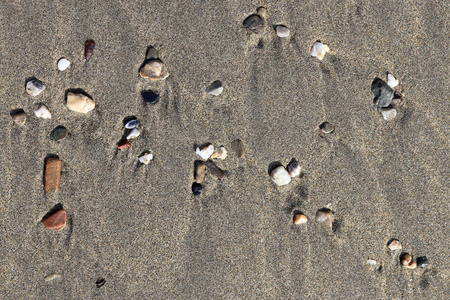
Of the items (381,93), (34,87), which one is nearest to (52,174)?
(34,87)

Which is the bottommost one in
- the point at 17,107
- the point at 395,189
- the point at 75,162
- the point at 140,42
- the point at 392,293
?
the point at 392,293

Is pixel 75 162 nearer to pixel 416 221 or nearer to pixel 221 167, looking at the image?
pixel 221 167

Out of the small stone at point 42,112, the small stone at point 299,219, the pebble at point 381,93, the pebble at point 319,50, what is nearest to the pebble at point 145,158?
the small stone at point 42,112

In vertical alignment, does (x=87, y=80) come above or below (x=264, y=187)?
above

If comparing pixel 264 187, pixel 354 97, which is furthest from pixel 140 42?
pixel 354 97

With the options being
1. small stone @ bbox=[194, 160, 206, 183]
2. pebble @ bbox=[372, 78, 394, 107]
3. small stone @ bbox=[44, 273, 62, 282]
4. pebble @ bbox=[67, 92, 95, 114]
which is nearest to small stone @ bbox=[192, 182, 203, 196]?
small stone @ bbox=[194, 160, 206, 183]
